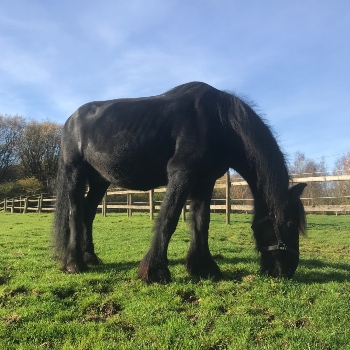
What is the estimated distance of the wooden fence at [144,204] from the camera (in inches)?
507

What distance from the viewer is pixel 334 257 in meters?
6.31

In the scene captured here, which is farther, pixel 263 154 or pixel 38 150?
pixel 38 150

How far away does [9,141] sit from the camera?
143ft

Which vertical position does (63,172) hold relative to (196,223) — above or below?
above

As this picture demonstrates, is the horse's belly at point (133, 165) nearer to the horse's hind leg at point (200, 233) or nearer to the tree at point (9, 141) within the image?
the horse's hind leg at point (200, 233)

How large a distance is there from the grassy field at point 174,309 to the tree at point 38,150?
40.3 m

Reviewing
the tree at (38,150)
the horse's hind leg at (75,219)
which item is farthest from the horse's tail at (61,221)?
the tree at (38,150)

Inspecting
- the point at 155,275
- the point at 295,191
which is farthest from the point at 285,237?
the point at 155,275

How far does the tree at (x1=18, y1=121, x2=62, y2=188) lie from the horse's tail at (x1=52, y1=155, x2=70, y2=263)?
1569 inches

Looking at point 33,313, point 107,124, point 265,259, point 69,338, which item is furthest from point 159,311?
point 107,124

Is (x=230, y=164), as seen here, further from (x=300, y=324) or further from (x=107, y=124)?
(x=300, y=324)

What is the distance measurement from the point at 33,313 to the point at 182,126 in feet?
8.53

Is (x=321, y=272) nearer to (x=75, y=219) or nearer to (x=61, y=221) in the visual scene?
(x=75, y=219)

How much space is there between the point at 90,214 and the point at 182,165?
2267 millimetres
